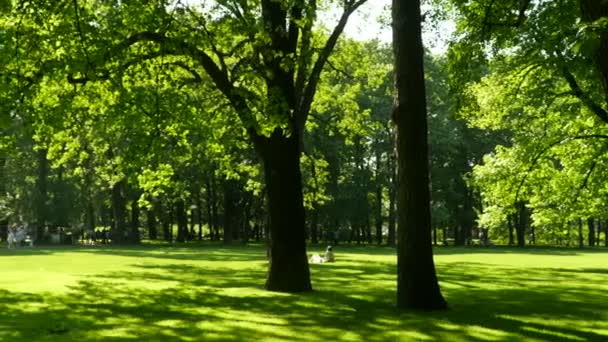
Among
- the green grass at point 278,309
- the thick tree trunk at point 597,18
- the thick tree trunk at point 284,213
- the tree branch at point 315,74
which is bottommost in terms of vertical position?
the green grass at point 278,309

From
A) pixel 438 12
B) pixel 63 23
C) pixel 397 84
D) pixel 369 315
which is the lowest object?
pixel 369 315

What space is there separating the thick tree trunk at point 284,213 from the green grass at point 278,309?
0.78 m

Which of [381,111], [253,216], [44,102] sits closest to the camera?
[44,102]

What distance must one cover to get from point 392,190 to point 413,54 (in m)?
47.8

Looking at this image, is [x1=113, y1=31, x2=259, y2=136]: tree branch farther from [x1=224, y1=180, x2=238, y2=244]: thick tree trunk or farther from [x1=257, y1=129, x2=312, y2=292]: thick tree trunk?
[x1=224, y1=180, x2=238, y2=244]: thick tree trunk

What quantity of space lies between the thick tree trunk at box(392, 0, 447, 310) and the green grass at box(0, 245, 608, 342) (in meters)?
0.58

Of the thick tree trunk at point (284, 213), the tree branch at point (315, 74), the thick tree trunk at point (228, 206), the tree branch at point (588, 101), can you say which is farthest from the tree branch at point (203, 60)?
the thick tree trunk at point (228, 206)

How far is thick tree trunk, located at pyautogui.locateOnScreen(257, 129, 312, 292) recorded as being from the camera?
16688 millimetres

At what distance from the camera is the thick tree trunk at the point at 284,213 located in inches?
657

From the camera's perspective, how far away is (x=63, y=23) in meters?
14.0

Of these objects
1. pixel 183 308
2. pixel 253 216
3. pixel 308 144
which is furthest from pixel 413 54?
pixel 253 216

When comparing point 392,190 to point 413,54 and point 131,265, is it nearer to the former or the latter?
point 131,265

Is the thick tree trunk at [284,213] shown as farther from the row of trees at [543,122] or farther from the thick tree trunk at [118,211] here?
the thick tree trunk at [118,211]

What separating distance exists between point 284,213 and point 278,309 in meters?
3.91
